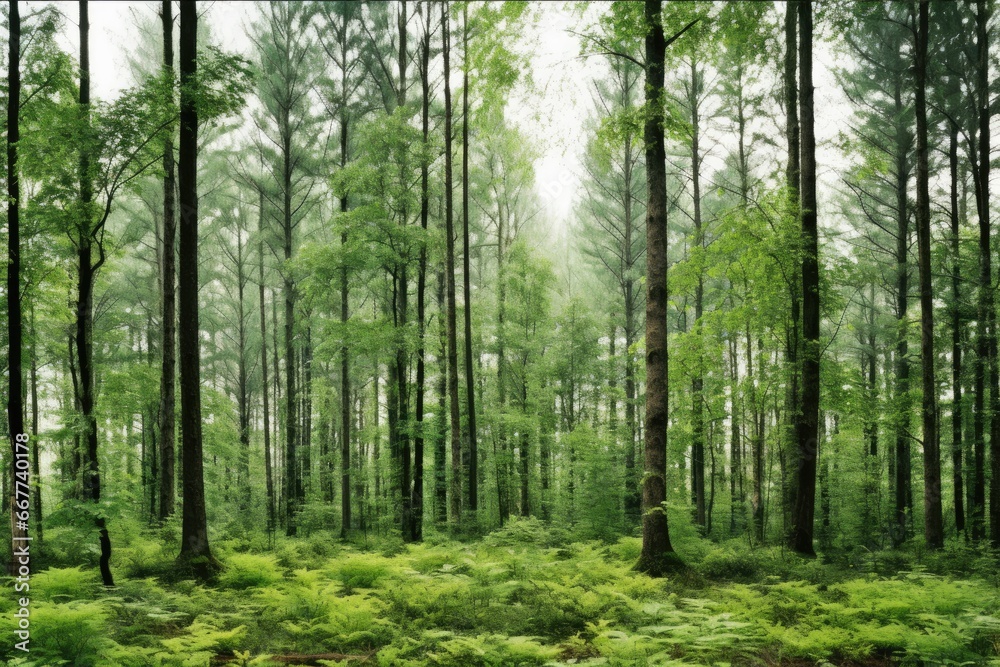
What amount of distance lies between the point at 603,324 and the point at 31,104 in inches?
580

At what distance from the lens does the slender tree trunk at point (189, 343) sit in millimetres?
7402

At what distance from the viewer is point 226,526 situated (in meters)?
13.1

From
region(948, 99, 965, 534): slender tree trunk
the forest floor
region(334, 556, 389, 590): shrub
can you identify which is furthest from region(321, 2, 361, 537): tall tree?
region(948, 99, 965, 534): slender tree trunk

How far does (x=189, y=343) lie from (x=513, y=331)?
34.6 ft

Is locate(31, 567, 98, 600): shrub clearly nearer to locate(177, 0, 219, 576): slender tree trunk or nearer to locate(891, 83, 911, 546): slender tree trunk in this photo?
locate(177, 0, 219, 576): slender tree trunk

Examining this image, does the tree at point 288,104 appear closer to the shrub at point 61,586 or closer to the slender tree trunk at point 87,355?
the slender tree trunk at point 87,355

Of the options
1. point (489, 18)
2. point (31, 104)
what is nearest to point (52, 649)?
point (31, 104)

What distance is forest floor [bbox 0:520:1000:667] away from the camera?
13.6ft

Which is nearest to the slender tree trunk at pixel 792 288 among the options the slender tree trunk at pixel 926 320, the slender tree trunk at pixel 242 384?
the slender tree trunk at pixel 926 320

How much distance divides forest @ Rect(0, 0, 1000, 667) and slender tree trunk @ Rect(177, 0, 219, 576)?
0.06 meters

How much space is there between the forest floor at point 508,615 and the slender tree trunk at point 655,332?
63 centimetres

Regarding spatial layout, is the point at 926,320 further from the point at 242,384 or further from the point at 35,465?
the point at 242,384

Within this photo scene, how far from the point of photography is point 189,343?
297 inches

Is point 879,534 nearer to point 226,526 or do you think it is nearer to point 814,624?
point 814,624
